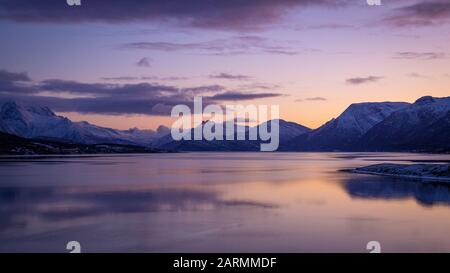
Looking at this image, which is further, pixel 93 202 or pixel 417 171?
pixel 417 171

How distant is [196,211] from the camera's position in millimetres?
43156

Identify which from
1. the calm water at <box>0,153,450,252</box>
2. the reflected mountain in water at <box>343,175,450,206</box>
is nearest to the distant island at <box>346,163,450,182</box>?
the reflected mountain in water at <box>343,175,450,206</box>

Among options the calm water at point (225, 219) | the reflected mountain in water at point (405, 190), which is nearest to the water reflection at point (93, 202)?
the calm water at point (225, 219)

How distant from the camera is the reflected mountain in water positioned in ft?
167

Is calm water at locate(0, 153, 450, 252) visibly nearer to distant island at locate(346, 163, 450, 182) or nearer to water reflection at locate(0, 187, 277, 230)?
water reflection at locate(0, 187, 277, 230)

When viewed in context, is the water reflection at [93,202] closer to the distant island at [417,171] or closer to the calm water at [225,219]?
the calm water at [225,219]

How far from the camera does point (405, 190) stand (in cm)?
5962

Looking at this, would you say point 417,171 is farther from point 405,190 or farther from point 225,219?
Answer: point 225,219

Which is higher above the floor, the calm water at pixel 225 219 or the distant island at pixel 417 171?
the distant island at pixel 417 171

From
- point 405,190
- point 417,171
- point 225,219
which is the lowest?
point 225,219

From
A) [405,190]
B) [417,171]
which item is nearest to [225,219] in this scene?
[405,190]

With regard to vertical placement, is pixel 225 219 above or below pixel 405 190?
below

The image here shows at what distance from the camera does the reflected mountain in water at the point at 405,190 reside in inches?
2005
